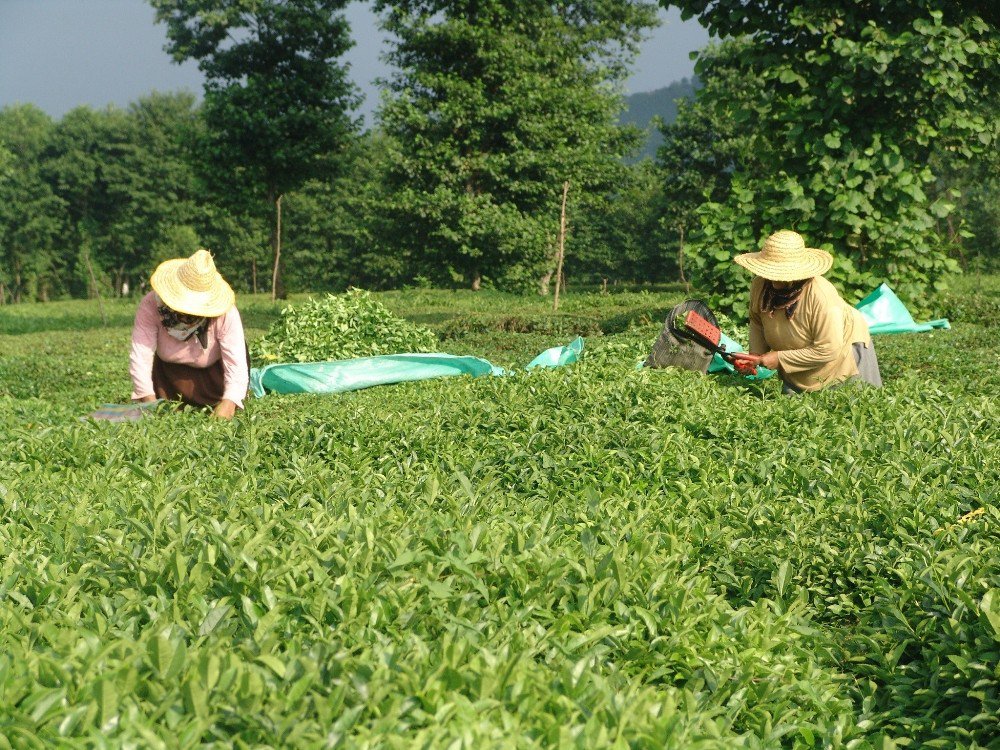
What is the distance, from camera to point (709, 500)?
4.27 meters

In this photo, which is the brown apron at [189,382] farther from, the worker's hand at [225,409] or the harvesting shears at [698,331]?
the harvesting shears at [698,331]

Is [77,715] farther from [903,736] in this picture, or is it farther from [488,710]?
[903,736]

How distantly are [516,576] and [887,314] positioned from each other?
9.75 metres

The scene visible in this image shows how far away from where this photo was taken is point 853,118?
11.3 metres

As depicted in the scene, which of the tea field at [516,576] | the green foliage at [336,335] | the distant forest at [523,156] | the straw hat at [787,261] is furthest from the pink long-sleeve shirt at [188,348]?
the distant forest at [523,156]

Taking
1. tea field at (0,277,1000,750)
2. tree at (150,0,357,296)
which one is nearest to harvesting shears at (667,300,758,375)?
tea field at (0,277,1000,750)

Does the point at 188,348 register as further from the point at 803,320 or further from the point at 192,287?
the point at 803,320

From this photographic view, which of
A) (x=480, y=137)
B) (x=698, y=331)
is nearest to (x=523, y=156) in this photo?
(x=480, y=137)

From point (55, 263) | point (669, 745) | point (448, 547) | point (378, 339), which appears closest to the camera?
point (669, 745)

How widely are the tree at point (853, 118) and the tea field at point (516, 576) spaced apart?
18.6 ft

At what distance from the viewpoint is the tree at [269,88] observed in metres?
26.4

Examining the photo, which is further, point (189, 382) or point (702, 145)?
point (702, 145)

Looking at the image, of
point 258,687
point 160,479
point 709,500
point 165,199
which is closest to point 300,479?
point 160,479

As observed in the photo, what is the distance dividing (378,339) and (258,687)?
367 inches
